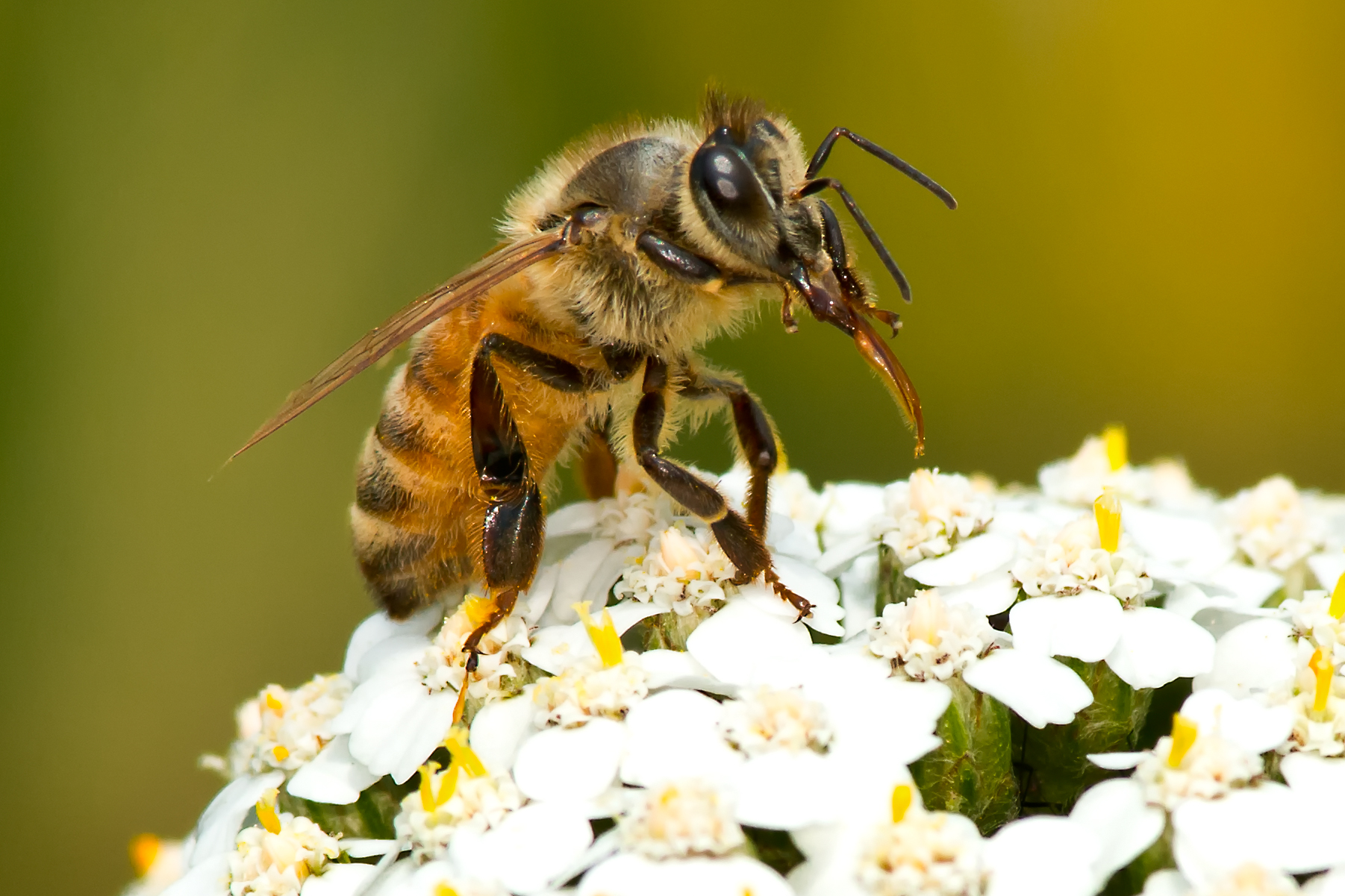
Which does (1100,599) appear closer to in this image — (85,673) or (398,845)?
(398,845)

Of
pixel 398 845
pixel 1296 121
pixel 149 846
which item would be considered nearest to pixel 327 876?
pixel 398 845

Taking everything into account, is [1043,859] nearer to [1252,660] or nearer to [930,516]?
[1252,660]

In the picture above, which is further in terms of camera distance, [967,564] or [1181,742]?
[967,564]

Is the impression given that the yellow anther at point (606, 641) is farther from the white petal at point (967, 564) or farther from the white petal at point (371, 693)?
the white petal at point (967, 564)

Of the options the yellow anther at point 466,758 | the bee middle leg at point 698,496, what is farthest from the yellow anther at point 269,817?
the bee middle leg at point 698,496

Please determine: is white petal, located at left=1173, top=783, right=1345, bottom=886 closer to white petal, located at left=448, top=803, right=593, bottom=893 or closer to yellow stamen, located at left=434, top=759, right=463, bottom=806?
white petal, located at left=448, top=803, right=593, bottom=893

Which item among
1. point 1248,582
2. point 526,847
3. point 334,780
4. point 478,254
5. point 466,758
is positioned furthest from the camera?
point 478,254

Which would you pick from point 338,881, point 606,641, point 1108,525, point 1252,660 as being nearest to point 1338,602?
point 1252,660
